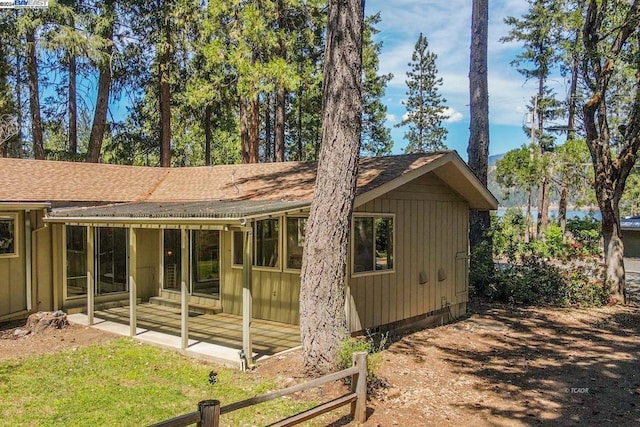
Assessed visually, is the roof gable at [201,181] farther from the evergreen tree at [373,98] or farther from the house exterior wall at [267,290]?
the evergreen tree at [373,98]

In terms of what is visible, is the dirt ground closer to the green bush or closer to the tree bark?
the green bush

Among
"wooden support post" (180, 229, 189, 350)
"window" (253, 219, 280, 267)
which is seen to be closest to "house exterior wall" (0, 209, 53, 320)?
"wooden support post" (180, 229, 189, 350)

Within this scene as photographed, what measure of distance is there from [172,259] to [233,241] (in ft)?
7.77

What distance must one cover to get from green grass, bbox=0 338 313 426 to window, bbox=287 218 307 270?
8.31 ft

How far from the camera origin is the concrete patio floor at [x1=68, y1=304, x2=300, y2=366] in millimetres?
7380

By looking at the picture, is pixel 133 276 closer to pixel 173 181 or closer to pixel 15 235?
pixel 15 235

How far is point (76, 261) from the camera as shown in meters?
10.4

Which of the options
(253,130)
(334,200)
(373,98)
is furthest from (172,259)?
(373,98)

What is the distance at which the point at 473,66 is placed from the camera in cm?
1346

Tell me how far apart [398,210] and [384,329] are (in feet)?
7.36

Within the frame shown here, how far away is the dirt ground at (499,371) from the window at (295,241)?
2049 mm

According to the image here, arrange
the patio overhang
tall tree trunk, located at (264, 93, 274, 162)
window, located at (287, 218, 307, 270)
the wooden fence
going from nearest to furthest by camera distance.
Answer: the wooden fence → the patio overhang → window, located at (287, 218, 307, 270) → tall tree trunk, located at (264, 93, 274, 162)

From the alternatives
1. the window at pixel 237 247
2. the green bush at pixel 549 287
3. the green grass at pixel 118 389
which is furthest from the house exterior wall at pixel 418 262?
the window at pixel 237 247

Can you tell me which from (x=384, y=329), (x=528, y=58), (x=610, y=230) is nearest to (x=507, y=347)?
(x=384, y=329)
